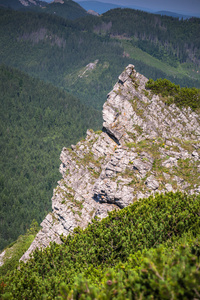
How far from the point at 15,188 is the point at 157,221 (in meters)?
174

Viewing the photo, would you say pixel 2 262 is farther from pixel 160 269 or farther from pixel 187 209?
pixel 160 269

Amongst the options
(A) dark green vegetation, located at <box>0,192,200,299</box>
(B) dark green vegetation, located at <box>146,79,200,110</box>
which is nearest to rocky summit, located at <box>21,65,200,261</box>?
(B) dark green vegetation, located at <box>146,79,200,110</box>

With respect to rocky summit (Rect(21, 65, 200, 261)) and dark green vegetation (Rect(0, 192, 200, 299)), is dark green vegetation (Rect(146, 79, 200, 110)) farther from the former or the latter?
dark green vegetation (Rect(0, 192, 200, 299))

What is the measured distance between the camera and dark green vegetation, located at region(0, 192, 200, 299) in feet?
41.0

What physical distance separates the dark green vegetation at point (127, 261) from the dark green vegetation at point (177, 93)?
93.0ft

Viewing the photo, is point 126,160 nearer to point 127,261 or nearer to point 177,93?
point 177,93

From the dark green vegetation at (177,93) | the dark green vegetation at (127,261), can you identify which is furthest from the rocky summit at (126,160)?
the dark green vegetation at (127,261)

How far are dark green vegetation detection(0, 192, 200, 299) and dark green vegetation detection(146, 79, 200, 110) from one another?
28351 millimetres

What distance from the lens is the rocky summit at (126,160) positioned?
38.8 m

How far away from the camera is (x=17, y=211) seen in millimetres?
161375

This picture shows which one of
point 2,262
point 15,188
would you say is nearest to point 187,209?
point 2,262

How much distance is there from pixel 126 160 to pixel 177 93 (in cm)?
2185

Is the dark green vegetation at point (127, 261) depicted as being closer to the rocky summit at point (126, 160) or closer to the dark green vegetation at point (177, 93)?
the rocky summit at point (126, 160)

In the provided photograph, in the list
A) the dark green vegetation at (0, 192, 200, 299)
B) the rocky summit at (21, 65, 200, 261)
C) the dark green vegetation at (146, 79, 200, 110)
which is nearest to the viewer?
the dark green vegetation at (0, 192, 200, 299)
